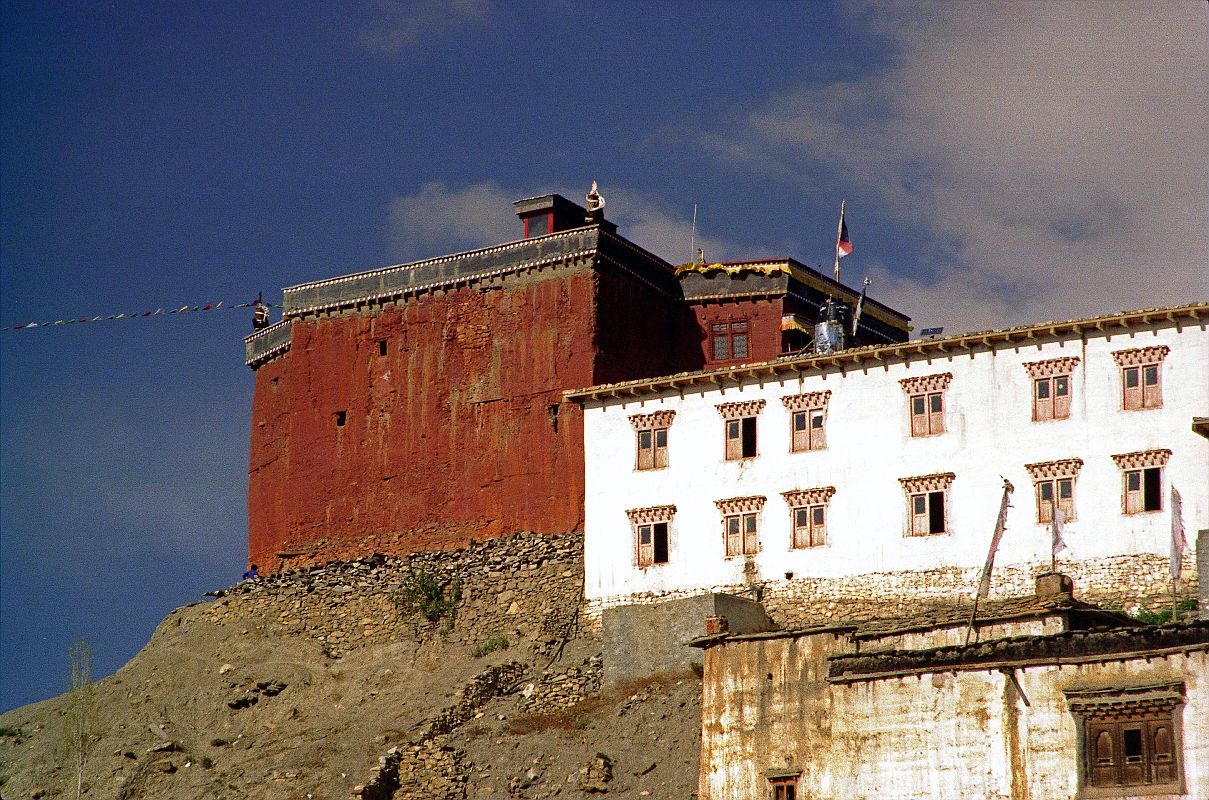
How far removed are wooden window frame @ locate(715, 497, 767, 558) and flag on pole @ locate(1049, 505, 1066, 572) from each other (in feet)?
25.4

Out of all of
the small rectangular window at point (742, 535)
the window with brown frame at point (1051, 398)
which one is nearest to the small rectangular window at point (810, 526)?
the small rectangular window at point (742, 535)

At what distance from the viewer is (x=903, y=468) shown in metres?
52.3

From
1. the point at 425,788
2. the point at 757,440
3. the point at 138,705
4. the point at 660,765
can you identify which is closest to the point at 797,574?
the point at 757,440

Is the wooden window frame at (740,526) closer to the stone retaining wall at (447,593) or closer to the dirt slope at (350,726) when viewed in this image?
the dirt slope at (350,726)

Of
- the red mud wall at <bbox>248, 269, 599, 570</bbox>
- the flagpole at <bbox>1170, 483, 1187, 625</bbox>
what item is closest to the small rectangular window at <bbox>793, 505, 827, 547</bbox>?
the red mud wall at <bbox>248, 269, 599, 570</bbox>

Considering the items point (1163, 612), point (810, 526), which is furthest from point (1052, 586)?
point (810, 526)

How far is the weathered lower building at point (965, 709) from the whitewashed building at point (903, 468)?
169 inches

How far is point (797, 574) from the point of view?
53.1 metres

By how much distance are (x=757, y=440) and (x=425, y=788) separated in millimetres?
11981

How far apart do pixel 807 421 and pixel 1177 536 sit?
10234 millimetres

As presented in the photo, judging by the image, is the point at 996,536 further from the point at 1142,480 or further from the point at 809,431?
the point at 809,431

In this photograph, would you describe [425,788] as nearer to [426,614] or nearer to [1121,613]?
[426,614]

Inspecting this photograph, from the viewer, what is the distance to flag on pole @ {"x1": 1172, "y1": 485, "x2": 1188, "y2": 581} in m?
46.7

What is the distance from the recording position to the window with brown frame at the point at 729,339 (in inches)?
2484
